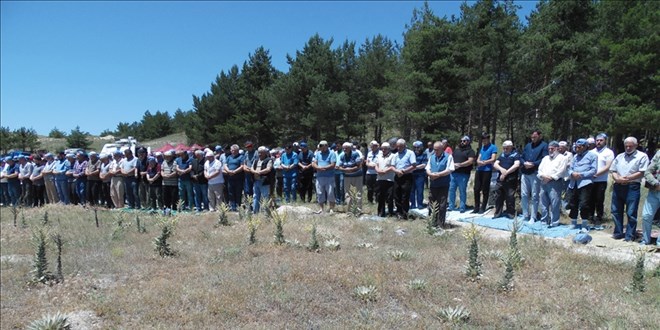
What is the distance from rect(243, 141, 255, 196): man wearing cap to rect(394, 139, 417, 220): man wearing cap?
3635 mm

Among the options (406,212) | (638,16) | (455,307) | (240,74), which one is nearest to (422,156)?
(406,212)

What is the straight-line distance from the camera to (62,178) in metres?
13.6

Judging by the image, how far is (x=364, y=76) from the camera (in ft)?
102

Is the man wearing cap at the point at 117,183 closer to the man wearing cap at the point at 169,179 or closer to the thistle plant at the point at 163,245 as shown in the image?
the man wearing cap at the point at 169,179

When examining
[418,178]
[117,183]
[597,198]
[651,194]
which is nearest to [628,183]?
[651,194]

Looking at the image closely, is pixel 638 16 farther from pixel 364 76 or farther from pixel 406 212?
pixel 406 212

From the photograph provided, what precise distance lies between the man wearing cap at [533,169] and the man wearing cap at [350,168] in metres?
3.43

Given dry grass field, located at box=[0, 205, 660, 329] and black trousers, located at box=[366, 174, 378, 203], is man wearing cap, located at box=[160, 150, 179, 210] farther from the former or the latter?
black trousers, located at box=[366, 174, 378, 203]

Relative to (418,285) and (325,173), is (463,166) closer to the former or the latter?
(325,173)

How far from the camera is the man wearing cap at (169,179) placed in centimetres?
1144

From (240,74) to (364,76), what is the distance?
39.3 ft

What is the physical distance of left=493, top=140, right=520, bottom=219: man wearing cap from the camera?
8.81 m

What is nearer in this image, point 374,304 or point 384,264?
point 374,304

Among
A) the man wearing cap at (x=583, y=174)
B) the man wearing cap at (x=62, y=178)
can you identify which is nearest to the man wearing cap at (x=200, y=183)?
the man wearing cap at (x=62, y=178)
